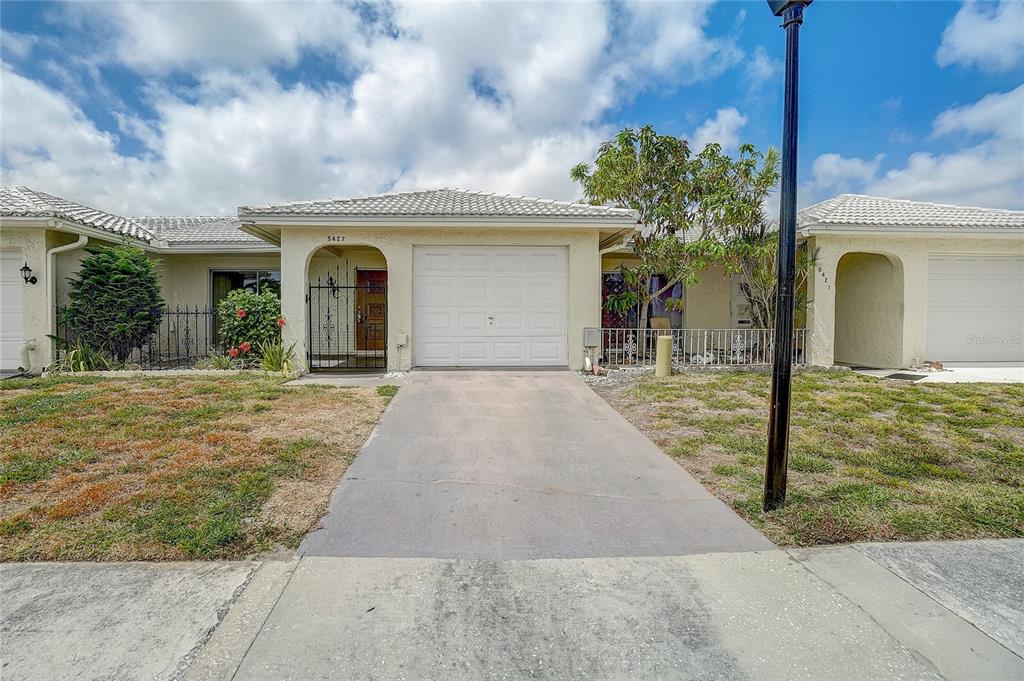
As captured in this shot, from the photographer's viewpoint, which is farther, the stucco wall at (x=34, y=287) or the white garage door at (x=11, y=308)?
the white garage door at (x=11, y=308)

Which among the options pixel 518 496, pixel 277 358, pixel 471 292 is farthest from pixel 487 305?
pixel 518 496

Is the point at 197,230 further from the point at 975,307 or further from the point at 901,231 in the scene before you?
the point at 975,307

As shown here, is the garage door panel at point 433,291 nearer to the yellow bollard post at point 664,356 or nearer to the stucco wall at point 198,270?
the yellow bollard post at point 664,356

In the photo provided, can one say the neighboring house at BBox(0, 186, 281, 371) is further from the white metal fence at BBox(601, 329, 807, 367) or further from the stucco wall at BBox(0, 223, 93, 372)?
the white metal fence at BBox(601, 329, 807, 367)

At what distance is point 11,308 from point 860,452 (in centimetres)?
1538

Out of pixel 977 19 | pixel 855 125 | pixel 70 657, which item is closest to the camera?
pixel 70 657

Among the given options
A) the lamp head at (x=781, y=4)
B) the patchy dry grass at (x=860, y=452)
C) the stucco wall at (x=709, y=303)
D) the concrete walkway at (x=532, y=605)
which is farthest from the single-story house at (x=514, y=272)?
the concrete walkway at (x=532, y=605)

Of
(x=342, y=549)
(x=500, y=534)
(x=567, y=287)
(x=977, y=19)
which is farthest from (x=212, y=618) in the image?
(x=977, y=19)

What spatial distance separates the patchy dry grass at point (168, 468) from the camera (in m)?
3.22

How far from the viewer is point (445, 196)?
12.3m

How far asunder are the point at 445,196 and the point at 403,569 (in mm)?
10634

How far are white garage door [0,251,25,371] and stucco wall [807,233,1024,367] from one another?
17295mm

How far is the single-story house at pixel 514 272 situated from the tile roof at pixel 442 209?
0.11 ft

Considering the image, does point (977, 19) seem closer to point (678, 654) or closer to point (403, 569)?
point (678, 654)
